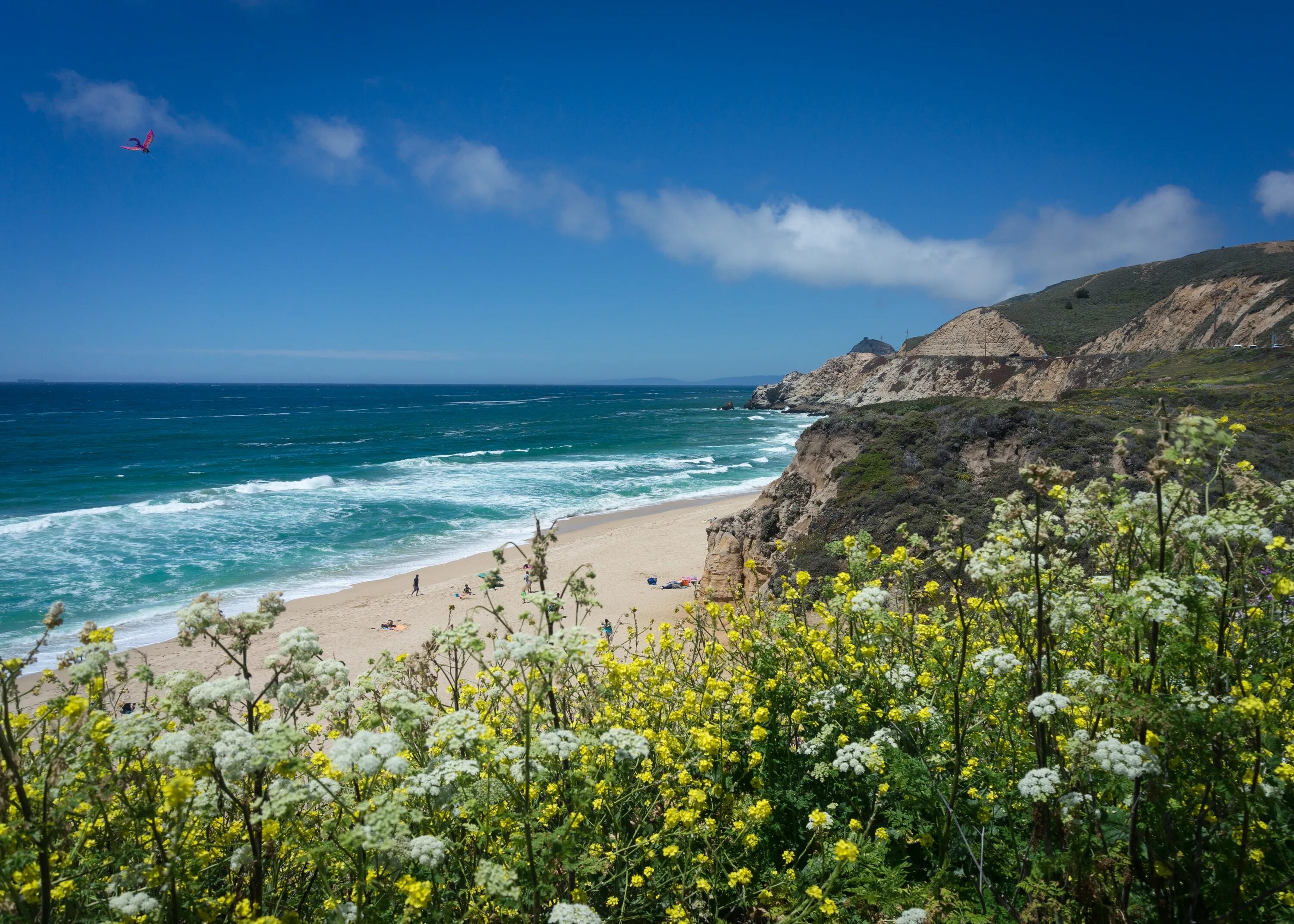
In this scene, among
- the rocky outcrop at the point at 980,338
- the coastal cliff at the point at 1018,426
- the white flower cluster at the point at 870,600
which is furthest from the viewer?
the rocky outcrop at the point at 980,338

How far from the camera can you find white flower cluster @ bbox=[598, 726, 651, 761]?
2.67 metres

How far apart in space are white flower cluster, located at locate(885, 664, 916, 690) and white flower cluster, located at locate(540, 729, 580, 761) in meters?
2.02

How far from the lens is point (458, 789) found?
2596mm

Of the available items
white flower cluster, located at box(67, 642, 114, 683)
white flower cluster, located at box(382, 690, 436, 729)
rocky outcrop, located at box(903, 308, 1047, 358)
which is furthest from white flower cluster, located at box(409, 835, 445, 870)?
rocky outcrop, located at box(903, 308, 1047, 358)

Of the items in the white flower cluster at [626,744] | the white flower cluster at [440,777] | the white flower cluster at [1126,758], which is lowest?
the white flower cluster at [626,744]

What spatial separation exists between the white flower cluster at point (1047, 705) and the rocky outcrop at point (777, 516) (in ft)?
39.4

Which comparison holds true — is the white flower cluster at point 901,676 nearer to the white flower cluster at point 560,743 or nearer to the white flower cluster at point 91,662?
the white flower cluster at point 560,743

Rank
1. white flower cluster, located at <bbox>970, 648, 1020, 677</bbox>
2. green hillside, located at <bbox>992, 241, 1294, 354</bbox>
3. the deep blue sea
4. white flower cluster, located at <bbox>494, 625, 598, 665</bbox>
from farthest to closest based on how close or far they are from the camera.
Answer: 1. green hillside, located at <bbox>992, 241, 1294, 354</bbox>
2. the deep blue sea
3. white flower cluster, located at <bbox>970, 648, 1020, 677</bbox>
4. white flower cluster, located at <bbox>494, 625, 598, 665</bbox>

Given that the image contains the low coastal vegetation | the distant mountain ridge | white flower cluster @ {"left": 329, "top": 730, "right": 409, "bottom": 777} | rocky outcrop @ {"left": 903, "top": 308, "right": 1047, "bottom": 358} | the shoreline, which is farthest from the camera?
rocky outcrop @ {"left": 903, "top": 308, "right": 1047, "bottom": 358}

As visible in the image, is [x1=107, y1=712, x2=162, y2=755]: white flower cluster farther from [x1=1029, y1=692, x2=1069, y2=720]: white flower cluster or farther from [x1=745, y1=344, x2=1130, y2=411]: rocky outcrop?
[x1=745, y1=344, x2=1130, y2=411]: rocky outcrop

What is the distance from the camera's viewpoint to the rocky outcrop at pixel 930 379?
50.3 metres

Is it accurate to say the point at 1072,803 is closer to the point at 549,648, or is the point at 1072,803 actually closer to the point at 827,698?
the point at 827,698

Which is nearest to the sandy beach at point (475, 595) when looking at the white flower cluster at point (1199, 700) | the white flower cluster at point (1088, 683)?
the white flower cluster at point (1088, 683)

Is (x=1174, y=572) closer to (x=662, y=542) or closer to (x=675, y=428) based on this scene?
(x=662, y=542)
